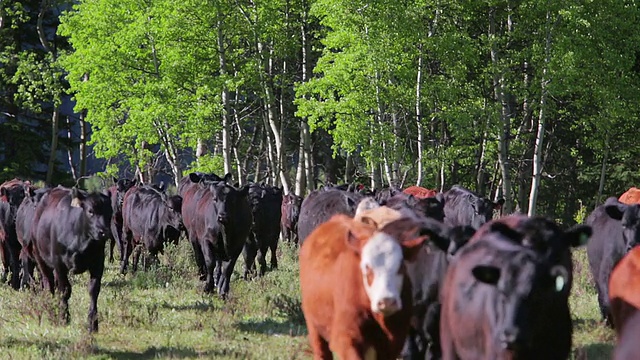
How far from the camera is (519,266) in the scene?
21.2 ft

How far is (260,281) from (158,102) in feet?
55.8

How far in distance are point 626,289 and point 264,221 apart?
44.7ft

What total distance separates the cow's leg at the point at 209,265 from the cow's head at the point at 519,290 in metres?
10.4

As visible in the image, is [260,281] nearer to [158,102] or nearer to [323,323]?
[323,323]

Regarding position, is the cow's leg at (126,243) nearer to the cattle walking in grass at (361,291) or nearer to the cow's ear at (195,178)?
the cow's ear at (195,178)

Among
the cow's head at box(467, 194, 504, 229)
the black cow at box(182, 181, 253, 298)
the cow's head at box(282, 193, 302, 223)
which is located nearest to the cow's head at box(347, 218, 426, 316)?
the black cow at box(182, 181, 253, 298)

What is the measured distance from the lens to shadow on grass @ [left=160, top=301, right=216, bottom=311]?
14773mm

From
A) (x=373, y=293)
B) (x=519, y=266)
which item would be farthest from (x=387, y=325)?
(x=519, y=266)

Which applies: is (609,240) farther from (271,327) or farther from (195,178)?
(195,178)

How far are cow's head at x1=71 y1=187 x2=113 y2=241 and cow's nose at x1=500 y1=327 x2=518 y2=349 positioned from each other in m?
7.56

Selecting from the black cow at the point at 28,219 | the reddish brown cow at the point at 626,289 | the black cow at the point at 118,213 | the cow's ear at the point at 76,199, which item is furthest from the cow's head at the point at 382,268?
the black cow at the point at 118,213

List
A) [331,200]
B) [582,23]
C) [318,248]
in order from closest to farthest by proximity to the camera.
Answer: [318,248] < [331,200] < [582,23]

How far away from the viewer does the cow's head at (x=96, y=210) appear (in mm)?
12820

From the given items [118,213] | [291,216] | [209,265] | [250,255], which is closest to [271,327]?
[209,265]
